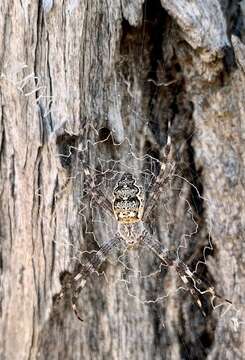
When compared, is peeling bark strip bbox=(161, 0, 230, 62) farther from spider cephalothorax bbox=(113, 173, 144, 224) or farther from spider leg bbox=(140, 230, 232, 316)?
spider leg bbox=(140, 230, 232, 316)

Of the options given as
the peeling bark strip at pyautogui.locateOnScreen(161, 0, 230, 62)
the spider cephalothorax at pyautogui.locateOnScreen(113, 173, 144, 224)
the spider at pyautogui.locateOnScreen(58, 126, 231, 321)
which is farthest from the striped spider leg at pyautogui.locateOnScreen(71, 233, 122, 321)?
the peeling bark strip at pyautogui.locateOnScreen(161, 0, 230, 62)

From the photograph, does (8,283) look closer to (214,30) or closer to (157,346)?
(157,346)

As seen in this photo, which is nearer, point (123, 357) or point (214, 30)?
point (214, 30)

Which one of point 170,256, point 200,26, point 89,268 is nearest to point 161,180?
point 170,256

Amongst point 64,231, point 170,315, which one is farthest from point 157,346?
point 64,231

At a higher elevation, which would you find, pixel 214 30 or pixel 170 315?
pixel 214 30

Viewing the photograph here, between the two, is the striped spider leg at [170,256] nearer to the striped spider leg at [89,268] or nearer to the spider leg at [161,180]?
the spider leg at [161,180]

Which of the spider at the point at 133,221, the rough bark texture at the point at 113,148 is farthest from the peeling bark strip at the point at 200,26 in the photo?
Answer: the spider at the point at 133,221

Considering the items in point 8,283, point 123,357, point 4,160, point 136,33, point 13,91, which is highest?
point 136,33
